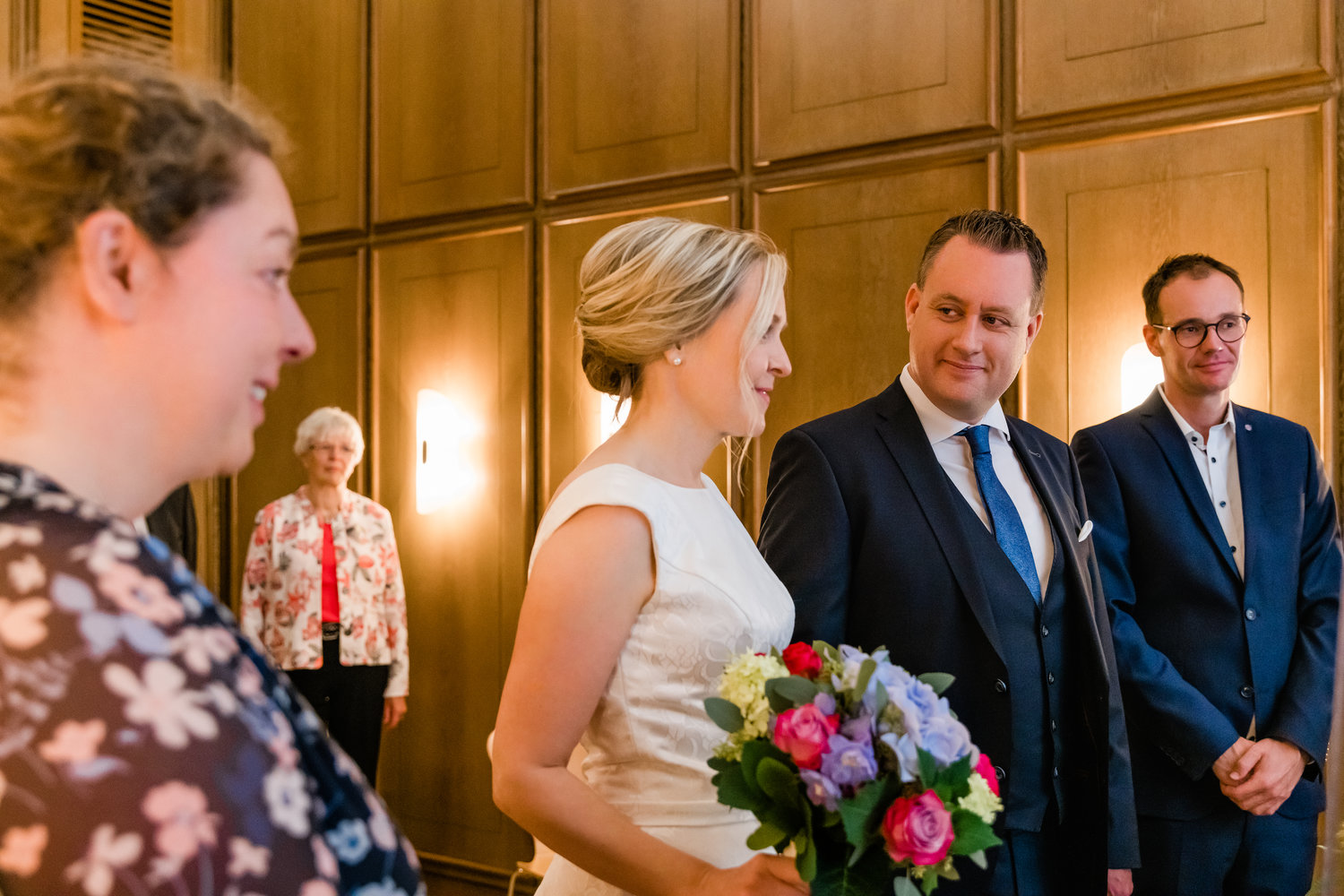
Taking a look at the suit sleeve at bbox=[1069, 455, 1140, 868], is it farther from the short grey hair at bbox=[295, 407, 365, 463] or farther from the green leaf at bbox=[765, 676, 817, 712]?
the short grey hair at bbox=[295, 407, 365, 463]

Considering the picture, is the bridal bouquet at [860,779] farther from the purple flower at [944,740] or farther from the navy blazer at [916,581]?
the navy blazer at [916,581]

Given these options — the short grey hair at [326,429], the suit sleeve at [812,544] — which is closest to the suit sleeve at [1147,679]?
the suit sleeve at [812,544]

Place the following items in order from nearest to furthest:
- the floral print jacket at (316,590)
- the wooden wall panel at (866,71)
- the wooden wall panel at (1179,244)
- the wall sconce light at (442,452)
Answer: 1. the wooden wall panel at (1179,244)
2. the wooden wall panel at (866,71)
3. the floral print jacket at (316,590)
4. the wall sconce light at (442,452)

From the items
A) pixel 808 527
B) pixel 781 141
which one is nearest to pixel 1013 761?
pixel 808 527

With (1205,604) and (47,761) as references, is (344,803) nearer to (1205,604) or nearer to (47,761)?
(47,761)

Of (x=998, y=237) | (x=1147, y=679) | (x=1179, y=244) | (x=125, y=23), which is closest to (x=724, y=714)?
(x=998, y=237)

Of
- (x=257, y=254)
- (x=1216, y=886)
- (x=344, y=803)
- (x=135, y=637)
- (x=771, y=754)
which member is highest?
(x=257, y=254)

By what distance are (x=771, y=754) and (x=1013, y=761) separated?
0.91 metres

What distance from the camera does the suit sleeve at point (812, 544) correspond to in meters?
2.21

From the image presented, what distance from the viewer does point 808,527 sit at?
226 centimetres

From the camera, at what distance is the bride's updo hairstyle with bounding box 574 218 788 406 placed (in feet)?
6.47

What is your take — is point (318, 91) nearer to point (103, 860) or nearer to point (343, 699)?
point (343, 699)

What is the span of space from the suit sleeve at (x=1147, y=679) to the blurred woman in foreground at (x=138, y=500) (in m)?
2.43

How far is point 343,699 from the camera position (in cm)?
510
